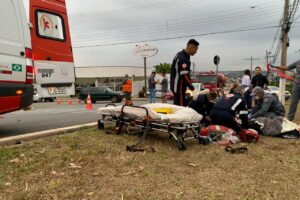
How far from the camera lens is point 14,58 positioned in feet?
19.0

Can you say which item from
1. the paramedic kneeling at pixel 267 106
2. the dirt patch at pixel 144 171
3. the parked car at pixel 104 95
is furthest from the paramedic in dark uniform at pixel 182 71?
the parked car at pixel 104 95

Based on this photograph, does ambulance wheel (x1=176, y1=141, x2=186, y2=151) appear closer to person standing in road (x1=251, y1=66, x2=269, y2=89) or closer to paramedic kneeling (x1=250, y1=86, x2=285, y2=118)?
paramedic kneeling (x1=250, y1=86, x2=285, y2=118)

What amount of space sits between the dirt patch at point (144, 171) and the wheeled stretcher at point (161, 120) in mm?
193

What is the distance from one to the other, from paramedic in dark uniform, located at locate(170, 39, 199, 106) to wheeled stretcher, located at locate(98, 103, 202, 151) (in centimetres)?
80

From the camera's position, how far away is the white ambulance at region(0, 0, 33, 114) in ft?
18.4

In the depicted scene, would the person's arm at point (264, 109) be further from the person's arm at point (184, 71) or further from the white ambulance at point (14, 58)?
the white ambulance at point (14, 58)

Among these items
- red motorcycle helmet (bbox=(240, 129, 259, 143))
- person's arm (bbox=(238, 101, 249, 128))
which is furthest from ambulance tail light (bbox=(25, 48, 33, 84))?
red motorcycle helmet (bbox=(240, 129, 259, 143))

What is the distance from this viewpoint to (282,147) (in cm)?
539

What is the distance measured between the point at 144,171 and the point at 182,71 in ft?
9.09

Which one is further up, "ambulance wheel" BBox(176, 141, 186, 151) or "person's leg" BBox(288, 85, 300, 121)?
"person's leg" BBox(288, 85, 300, 121)

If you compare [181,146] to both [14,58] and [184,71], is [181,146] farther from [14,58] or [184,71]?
[14,58]

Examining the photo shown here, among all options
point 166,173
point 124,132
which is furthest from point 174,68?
point 166,173

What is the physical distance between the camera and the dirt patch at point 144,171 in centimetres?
314

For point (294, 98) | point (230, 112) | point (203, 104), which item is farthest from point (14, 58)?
point (294, 98)
